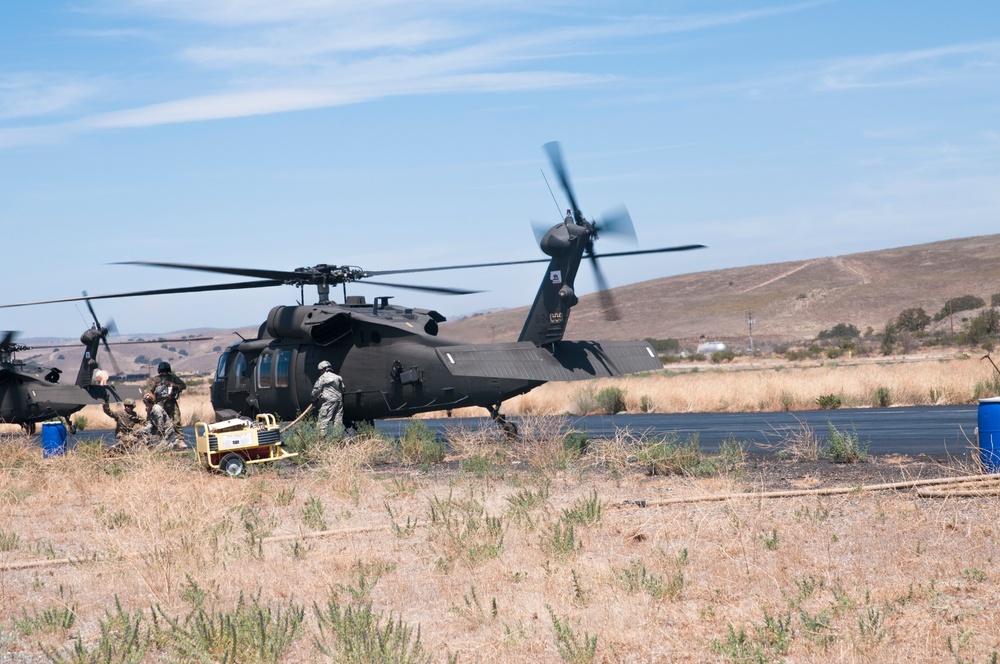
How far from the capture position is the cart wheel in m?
16.5

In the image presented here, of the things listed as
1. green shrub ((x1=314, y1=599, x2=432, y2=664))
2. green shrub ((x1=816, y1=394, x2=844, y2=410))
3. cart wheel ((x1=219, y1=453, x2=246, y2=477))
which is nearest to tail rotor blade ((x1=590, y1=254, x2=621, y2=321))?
cart wheel ((x1=219, y1=453, x2=246, y2=477))

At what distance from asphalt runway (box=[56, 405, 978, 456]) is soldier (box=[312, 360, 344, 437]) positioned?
86.1 inches

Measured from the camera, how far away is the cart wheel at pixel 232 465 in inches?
651

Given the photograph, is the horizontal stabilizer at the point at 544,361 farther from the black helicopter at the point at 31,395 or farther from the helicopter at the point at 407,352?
the black helicopter at the point at 31,395

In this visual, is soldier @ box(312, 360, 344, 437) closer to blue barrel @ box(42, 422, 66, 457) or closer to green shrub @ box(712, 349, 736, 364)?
blue barrel @ box(42, 422, 66, 457)

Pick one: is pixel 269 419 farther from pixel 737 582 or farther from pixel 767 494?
pixel 737 582

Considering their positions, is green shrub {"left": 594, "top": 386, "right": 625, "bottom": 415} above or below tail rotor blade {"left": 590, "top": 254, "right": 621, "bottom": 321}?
below

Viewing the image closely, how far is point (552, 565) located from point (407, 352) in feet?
35.9

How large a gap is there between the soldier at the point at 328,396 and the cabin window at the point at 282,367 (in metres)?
1.14

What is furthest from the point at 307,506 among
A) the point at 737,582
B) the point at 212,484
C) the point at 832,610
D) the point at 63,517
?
the point at 832,610

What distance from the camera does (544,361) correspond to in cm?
1878

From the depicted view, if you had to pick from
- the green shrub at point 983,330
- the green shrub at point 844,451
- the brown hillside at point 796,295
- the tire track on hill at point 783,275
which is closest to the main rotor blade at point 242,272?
the green shrub at point 844,451

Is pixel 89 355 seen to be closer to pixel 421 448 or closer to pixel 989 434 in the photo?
pixel 421 448

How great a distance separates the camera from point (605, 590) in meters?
8.05
